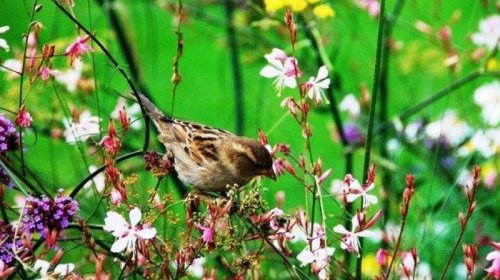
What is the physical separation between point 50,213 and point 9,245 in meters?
0.10

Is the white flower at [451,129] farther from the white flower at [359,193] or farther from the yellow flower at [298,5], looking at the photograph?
the white flower at [359,193]

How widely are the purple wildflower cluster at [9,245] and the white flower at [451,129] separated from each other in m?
2.34

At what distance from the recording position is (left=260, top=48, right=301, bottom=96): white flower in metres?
2.27

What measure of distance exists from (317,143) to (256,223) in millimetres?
4319

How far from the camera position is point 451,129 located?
4281 millimetres

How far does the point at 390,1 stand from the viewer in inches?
261

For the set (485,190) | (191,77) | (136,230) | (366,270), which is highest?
(191,77)

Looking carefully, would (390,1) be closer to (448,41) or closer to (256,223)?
(448,41)

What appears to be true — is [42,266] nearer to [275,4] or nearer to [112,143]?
[112,143]

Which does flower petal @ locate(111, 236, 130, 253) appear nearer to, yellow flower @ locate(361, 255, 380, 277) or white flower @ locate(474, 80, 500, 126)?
yellow flower @ locate(361, 255, 380, 277)

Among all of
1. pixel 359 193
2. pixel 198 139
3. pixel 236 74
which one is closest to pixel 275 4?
pixel 198 139

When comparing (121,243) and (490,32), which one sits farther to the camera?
(490,32)

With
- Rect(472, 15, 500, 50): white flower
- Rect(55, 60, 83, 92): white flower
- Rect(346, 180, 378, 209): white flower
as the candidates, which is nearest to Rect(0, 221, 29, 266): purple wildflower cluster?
Rect(346, 180, 378, 209): white flower

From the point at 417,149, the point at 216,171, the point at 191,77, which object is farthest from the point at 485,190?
the point at 191,77
